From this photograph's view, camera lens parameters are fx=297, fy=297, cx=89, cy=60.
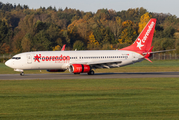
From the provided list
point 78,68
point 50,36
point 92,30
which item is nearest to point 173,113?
point 78,68

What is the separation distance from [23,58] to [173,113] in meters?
27.4

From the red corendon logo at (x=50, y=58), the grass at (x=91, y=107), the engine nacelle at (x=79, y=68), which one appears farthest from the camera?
the red corendon logo at (x=50, y=58)

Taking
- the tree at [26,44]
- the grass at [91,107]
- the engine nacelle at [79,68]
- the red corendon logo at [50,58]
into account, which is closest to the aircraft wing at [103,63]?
the engine nacelle at [79,68]

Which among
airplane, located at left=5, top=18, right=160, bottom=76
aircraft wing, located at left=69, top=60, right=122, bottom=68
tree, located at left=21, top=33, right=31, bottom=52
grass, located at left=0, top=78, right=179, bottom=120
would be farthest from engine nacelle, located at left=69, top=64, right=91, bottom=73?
tree, located at left=21, top=33, right=31, bottom=52

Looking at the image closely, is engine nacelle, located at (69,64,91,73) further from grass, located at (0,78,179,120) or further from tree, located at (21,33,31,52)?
tree, located at (21,33,31,52)

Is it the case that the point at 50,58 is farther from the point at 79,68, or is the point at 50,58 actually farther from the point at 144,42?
the point at 144,42

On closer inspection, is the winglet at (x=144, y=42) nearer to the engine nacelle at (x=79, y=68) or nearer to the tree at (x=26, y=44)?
the engine nacelle at (x=79, y=68)

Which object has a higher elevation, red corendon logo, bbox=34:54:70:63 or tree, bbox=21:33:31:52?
tree, bbox=21:33:31:52

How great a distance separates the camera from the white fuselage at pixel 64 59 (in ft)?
124

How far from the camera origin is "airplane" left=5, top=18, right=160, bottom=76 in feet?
124

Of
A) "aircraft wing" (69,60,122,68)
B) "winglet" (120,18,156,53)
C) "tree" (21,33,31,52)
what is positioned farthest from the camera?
"tree" (21,33,31,52)

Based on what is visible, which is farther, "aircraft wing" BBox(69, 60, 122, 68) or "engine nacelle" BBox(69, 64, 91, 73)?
"aircraft wing" BBox(69, 60, 122, 68)

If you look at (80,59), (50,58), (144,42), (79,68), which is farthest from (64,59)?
(144,42)

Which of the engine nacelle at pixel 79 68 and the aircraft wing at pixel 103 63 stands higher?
the aircraft wing at pixel 103 63
